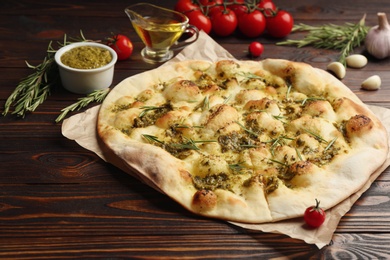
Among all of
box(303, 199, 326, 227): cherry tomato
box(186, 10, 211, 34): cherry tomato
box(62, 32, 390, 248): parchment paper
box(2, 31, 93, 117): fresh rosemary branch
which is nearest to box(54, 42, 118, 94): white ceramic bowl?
box(2, 31, 93, 117): fresh rosemary branch

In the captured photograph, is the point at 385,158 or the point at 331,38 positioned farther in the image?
the point at 331,38

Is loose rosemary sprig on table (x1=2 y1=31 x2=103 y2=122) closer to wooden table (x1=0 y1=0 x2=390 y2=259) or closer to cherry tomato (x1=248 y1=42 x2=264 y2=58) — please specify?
wooden table (x1=0 y1=0 x2=390 y2=259)

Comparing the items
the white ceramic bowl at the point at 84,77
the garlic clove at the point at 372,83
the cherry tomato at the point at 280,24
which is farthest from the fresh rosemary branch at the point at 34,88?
the garlic clove at the point at 372,83

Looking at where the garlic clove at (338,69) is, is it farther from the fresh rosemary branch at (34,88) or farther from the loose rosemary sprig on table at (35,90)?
the fresh rosemary branch at (34,88)

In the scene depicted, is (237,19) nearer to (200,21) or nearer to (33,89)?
(200,21)

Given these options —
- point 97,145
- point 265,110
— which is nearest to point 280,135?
point 265,110

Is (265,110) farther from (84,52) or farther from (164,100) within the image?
(84,52)
